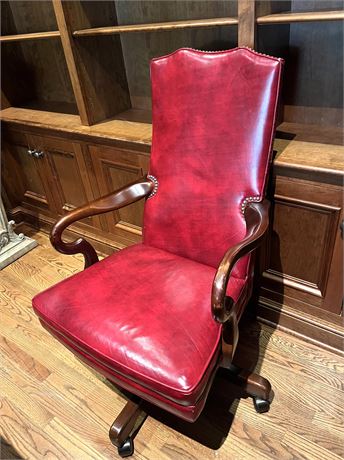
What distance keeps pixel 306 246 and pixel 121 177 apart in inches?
34.6

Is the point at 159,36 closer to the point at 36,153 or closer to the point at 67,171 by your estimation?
the point at 67,171

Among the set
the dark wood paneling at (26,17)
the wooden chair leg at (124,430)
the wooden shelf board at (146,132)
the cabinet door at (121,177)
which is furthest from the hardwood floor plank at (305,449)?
the dark wood paneling at (26,17)

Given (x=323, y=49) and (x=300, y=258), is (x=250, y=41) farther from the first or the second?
(x=300, y=258)

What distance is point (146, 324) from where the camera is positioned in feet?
3.15

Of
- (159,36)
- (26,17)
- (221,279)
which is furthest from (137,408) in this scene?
(26,17)

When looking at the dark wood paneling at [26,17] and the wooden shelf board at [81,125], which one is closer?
the wooden shelf board at [81,125]

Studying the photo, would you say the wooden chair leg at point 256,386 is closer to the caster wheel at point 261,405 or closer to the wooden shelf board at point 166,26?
the caster wheel at point 261,405

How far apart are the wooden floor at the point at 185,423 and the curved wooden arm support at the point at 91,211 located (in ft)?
1.72

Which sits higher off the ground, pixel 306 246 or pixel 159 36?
pixel 159 36

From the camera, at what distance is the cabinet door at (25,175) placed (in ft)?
6.69

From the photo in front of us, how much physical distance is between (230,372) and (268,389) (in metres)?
0.14

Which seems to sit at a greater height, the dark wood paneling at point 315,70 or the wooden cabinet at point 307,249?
the dark wood paneling at point 315,70

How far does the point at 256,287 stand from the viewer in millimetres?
1480

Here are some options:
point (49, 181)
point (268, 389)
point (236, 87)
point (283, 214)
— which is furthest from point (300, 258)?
point (49, 181)
